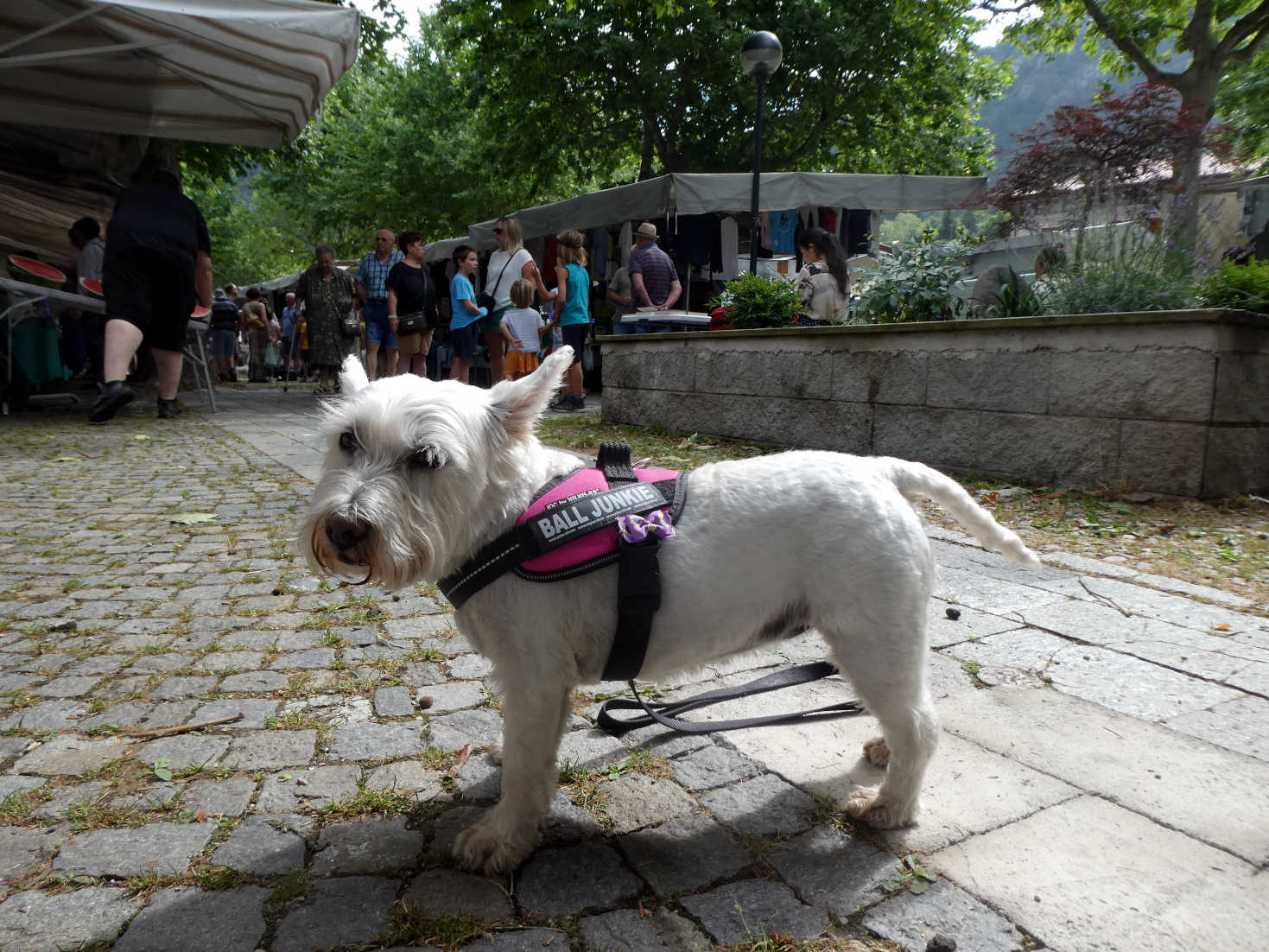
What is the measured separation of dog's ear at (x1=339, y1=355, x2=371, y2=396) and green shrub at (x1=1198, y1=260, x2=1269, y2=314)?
669 cm

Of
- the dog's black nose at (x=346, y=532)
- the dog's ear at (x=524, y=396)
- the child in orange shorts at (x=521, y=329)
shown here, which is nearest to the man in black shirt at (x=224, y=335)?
the child in orange shorts at (x=521, y=329)

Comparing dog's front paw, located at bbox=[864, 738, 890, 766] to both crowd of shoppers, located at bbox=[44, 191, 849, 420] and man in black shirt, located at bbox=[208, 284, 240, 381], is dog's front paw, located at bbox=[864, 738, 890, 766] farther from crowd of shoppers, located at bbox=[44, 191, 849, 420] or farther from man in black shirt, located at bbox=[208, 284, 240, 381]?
man in black shirt, located at bbox=[208, 284, 240, 381]

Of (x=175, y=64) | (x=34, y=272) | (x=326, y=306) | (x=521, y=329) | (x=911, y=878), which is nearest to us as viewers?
(x=911, y=878)

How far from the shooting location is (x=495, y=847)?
80.6 inches

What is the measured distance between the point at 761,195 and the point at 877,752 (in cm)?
1262

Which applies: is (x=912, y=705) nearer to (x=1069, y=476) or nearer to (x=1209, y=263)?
Answer: (x=1069, y=476)

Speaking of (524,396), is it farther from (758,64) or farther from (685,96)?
(685,96)

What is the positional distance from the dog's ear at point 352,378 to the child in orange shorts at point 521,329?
8.59m

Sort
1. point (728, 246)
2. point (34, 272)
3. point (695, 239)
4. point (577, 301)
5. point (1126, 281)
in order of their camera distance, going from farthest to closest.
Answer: point (728, 246)
point (695, 239)
point (577, 301)
point (34, 272)
point (1126, 281)

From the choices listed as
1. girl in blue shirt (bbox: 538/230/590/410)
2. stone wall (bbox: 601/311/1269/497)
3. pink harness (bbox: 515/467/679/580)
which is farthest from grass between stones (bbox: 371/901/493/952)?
girl in blue shirt (bbox: 538/230/590/410)

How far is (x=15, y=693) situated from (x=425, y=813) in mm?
1849

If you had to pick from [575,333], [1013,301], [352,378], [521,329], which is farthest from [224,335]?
[352,378]

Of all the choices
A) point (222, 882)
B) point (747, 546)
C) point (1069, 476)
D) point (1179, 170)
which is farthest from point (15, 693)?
point (1179, 170)

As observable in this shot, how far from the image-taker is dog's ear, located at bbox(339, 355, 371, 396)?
7.20 ft
